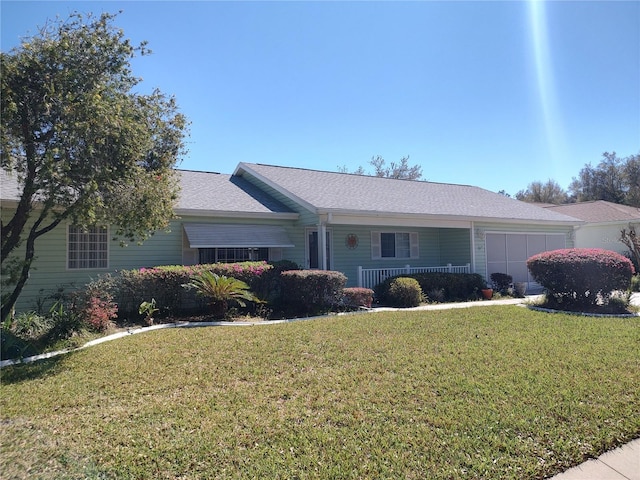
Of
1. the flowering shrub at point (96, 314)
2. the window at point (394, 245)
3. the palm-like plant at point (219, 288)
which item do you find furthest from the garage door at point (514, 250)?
the flowering shrub at point (96, 314)

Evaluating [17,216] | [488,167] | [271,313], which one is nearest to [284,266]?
[271,313]

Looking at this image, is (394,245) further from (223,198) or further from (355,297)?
(223,198)

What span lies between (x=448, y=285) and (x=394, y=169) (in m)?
31.0

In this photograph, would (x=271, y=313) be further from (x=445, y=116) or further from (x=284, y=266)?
(x=445, y=116)

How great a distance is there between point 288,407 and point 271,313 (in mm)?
6332

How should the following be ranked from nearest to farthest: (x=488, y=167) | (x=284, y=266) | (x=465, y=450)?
(x=465, y=450) → (x=284, y=266) → (x=488, y=167)

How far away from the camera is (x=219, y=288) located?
→ 991 cm

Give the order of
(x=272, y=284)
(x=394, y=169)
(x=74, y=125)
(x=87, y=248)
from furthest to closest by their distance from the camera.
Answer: (x=394, y=169), (x=272, y=284), (x=87, y=248), (x=74, y=125)

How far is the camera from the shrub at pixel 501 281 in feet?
52.8

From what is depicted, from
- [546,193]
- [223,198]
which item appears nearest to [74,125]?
[223,198]

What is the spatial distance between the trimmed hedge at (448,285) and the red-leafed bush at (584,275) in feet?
9.51

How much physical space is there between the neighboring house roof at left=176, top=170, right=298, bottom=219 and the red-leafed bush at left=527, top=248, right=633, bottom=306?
8351 millimetres

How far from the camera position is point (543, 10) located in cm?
1069

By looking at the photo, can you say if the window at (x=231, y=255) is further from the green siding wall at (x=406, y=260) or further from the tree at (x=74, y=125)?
the tree at (x=74, y=125)
